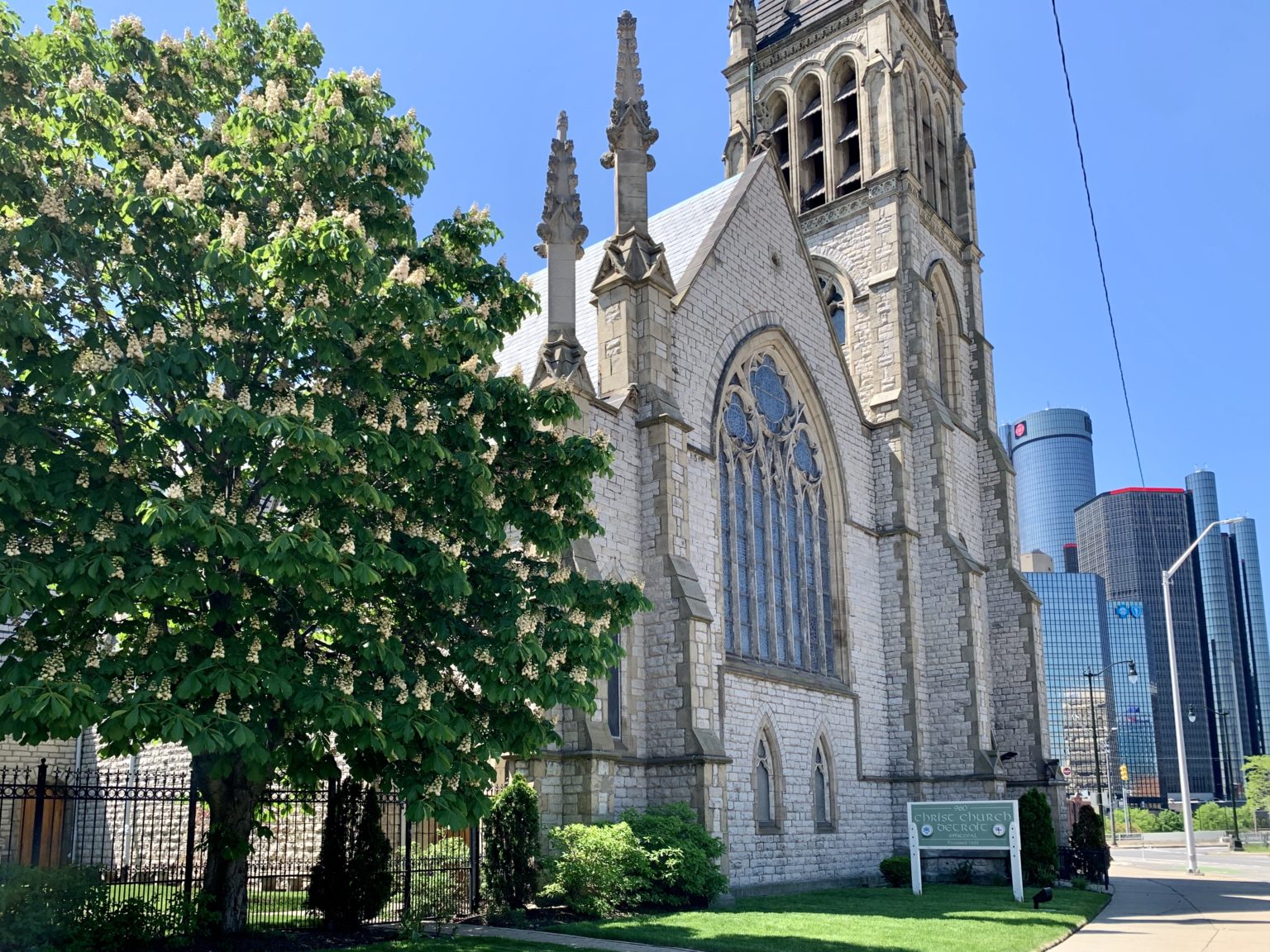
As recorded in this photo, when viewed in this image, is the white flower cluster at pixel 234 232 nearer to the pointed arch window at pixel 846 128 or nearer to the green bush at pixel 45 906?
the green bush at pixel 45 906

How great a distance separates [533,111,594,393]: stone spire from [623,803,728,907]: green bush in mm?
7473

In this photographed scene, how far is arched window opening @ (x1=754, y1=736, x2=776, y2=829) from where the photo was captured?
23859 mm

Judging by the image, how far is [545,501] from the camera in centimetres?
1370

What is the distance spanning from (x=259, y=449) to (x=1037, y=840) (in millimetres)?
22668

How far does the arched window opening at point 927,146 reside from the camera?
38.1 metres

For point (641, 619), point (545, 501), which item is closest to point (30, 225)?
point (545, 501)

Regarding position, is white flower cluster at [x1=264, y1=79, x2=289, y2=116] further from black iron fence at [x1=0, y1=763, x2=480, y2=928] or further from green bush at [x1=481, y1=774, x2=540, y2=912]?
green bush at [x1=481, y1=774, x2=540, y2=912]

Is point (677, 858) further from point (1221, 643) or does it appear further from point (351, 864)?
point (1221, 643)

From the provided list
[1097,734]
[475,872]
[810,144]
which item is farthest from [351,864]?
[1097,734]

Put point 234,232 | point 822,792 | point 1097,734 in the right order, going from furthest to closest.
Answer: point 1097,734, point 822,792, point 234,232

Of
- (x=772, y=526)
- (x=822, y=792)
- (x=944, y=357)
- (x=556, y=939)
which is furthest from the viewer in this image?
(x=944, y=357)

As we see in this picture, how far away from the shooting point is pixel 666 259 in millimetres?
27234

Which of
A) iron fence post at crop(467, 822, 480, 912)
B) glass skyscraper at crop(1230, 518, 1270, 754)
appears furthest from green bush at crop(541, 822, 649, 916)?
glass skyscraper at crop(1230, 518, 1270, 754)

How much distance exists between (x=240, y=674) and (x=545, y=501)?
4278 mm
